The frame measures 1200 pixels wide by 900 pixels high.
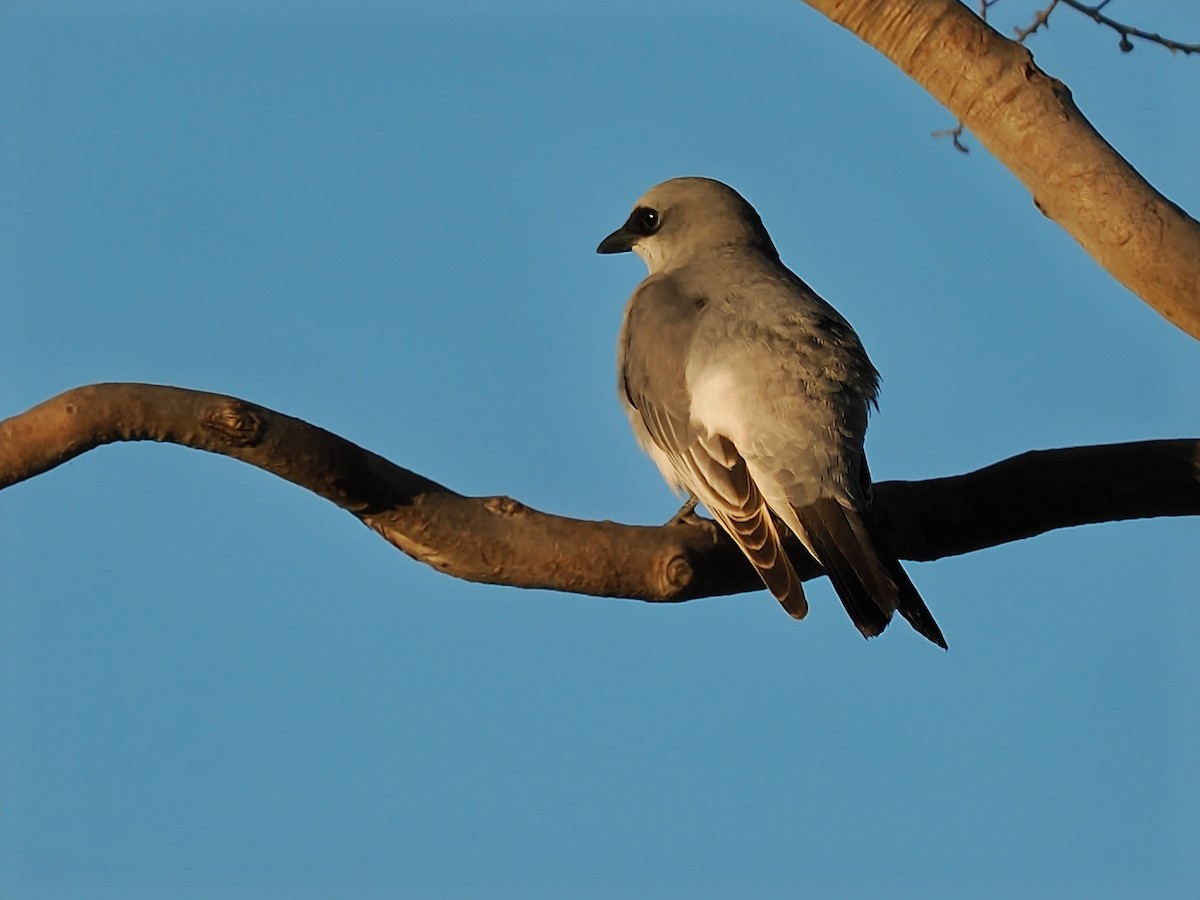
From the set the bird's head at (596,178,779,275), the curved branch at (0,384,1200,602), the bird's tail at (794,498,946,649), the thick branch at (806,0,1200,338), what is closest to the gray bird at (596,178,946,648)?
the bird's tail at (794,498,946,649)

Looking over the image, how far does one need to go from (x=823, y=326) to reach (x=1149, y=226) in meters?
1.61

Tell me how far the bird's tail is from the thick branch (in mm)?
1168

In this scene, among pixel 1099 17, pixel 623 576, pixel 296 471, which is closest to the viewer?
pixel 296 471

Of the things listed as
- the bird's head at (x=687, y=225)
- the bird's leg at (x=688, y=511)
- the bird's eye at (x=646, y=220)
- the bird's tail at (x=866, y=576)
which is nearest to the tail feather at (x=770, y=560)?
the bird's tail at (x=866, y=576)

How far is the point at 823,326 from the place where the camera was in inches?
223

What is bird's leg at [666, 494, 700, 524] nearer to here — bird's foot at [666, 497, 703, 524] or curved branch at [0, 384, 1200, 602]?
bird's foot at [666, 497, 703, 524]

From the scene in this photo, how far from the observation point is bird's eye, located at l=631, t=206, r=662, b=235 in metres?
7.12

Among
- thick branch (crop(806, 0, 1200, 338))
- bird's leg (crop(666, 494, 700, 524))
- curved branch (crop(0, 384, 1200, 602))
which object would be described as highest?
thick branch (crop(806, 0, 1200, 338))

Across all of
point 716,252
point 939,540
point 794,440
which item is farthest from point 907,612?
point 716,252

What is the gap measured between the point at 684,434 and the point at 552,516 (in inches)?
58.8

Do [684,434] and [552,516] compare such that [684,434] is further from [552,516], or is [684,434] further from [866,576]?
[552,516]

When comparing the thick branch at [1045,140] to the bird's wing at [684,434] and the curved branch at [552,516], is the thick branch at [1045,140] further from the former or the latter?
the bird's wing at [684,434]

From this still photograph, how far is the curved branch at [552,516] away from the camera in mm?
3799

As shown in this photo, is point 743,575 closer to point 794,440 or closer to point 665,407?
point 794,440
